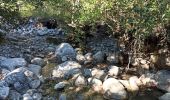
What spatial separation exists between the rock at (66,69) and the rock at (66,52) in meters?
1.16

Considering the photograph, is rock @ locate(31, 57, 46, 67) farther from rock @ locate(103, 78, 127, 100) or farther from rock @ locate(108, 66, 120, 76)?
rock @ locate(103, 78, 127, 100)

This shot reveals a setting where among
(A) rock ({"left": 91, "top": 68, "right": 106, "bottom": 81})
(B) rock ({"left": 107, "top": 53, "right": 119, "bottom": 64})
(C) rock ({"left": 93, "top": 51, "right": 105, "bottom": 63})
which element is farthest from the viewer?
(C) rock ({"left": 93, "top": 51, "right": 105, "bottom": 63})

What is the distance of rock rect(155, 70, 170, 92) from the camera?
11.7 m

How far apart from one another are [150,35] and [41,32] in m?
7.79

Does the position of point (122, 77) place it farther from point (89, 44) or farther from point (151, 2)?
point (89, 44)

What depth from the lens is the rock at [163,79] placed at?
1172cm

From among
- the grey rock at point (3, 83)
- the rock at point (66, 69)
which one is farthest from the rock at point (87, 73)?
the grey rock at point (3, 83)

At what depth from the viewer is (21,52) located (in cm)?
1529

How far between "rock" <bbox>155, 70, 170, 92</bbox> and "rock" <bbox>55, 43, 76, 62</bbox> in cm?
392

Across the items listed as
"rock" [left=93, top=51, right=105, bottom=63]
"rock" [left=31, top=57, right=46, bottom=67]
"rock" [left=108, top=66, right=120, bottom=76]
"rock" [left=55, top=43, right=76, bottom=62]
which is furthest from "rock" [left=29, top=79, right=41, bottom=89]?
"rock" [left=93, top=51, right=105, bottom=63]

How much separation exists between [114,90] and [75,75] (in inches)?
72.7

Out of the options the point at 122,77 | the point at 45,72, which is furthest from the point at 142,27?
the point at 45,72

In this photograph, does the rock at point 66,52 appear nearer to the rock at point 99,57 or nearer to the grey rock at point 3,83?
A: the rock at point 99,57

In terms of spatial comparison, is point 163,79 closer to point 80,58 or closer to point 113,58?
point 113,58
